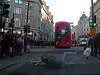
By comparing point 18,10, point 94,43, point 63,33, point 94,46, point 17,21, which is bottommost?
point 94,46

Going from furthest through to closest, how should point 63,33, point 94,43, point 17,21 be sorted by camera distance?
1. point 17,21
2. point 63,33
3. point 94,43

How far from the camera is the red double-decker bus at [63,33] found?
4975cm

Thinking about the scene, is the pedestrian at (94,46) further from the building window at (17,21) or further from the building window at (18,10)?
the building window at (18,10)

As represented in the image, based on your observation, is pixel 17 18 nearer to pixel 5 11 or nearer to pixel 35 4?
pixel 35 4

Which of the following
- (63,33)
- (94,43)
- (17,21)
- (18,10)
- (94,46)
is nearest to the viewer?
(94,43)

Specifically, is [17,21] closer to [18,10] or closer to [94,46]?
[18,10]

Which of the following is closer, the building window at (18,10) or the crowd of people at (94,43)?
the crowd of people at (94,43)

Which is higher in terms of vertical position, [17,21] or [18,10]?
[18,10]

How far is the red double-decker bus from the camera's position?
163 ft

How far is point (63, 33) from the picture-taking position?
1971 inches

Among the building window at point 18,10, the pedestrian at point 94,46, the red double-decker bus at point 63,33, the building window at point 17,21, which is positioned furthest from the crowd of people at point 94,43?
the building window at point 18,10

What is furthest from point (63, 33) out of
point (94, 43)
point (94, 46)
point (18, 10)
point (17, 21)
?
point (18, 10)

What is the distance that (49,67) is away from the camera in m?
17.4

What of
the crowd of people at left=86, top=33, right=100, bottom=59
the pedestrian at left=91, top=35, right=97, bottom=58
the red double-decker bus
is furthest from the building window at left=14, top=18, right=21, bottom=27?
the crowd of people at left=86, top=33, right=100, bottom=59
